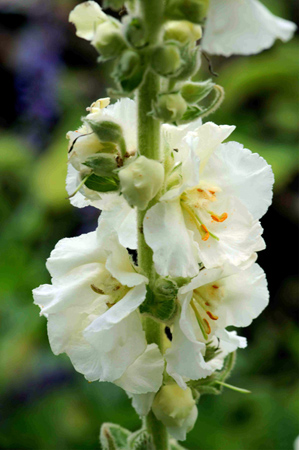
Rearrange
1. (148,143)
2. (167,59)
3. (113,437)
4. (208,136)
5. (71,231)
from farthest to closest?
(71,231) → (113,437) → (208,136) → (148,143) → (167,59)

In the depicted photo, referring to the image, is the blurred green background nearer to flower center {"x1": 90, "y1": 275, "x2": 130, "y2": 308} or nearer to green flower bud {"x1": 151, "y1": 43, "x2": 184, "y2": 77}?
flower center {"x1": 90, "y1": 275, "x2": 130, "y2": 308}

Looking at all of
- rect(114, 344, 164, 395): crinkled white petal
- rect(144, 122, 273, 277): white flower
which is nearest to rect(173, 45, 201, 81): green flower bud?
rect(144, 122, 273, 277): white flower

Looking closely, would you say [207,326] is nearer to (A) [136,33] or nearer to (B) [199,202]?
(B) [199,202]

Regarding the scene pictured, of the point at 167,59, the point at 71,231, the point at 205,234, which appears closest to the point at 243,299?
the point at 205,234

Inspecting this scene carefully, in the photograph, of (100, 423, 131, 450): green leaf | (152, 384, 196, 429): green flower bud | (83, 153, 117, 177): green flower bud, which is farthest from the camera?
(100, 423, 131, 450): green leaf

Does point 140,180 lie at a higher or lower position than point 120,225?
higher

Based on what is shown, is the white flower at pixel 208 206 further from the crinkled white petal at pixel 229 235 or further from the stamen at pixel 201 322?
the stamen at pixel 201 322

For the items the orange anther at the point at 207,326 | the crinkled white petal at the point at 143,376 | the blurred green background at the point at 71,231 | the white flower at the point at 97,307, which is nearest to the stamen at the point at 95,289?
the white flower at the point at 97,307

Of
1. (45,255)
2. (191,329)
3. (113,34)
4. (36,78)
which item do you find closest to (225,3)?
(113,34)
